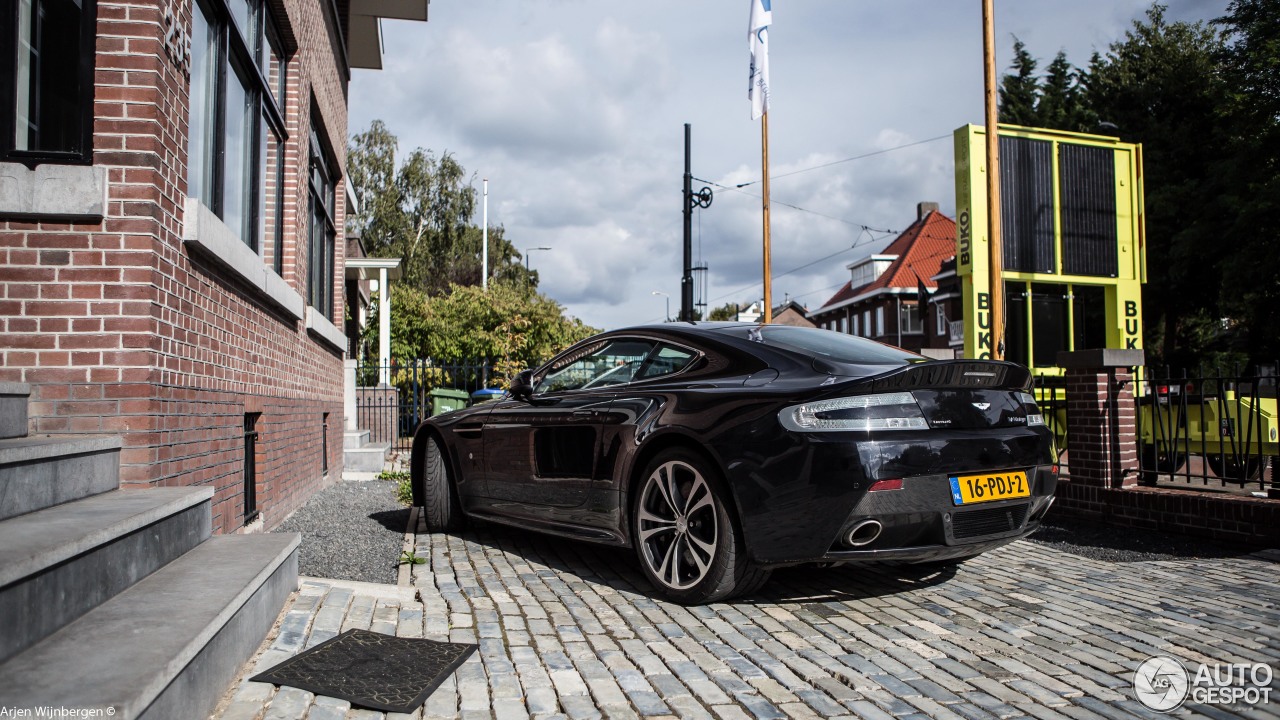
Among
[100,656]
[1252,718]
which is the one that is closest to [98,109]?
[100,656]

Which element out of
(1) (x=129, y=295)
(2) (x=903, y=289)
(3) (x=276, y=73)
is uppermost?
(2) (x=903, y=289)

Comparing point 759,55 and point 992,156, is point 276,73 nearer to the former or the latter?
point 992,156

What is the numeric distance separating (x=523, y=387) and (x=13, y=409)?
2759mm

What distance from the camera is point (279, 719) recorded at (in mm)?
2494

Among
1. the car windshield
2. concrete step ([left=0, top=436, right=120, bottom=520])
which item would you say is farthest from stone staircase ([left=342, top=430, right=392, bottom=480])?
concrete step ([left=0, top=436, right=120, bottom=520])

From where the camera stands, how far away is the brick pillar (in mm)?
7102

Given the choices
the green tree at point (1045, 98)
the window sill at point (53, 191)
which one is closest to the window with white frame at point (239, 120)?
the window sill at point (53, 191)

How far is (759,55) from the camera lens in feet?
68.3

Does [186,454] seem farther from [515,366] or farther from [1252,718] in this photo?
[515,366]

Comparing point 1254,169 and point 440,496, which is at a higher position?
point 1254,169

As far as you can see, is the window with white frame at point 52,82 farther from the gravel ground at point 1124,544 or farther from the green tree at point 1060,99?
the green tree at point 1060,99

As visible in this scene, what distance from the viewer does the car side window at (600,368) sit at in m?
4.97

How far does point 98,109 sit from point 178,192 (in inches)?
A: 19.5

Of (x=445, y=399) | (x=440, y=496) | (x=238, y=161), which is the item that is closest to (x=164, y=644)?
(x=440, y=496)
